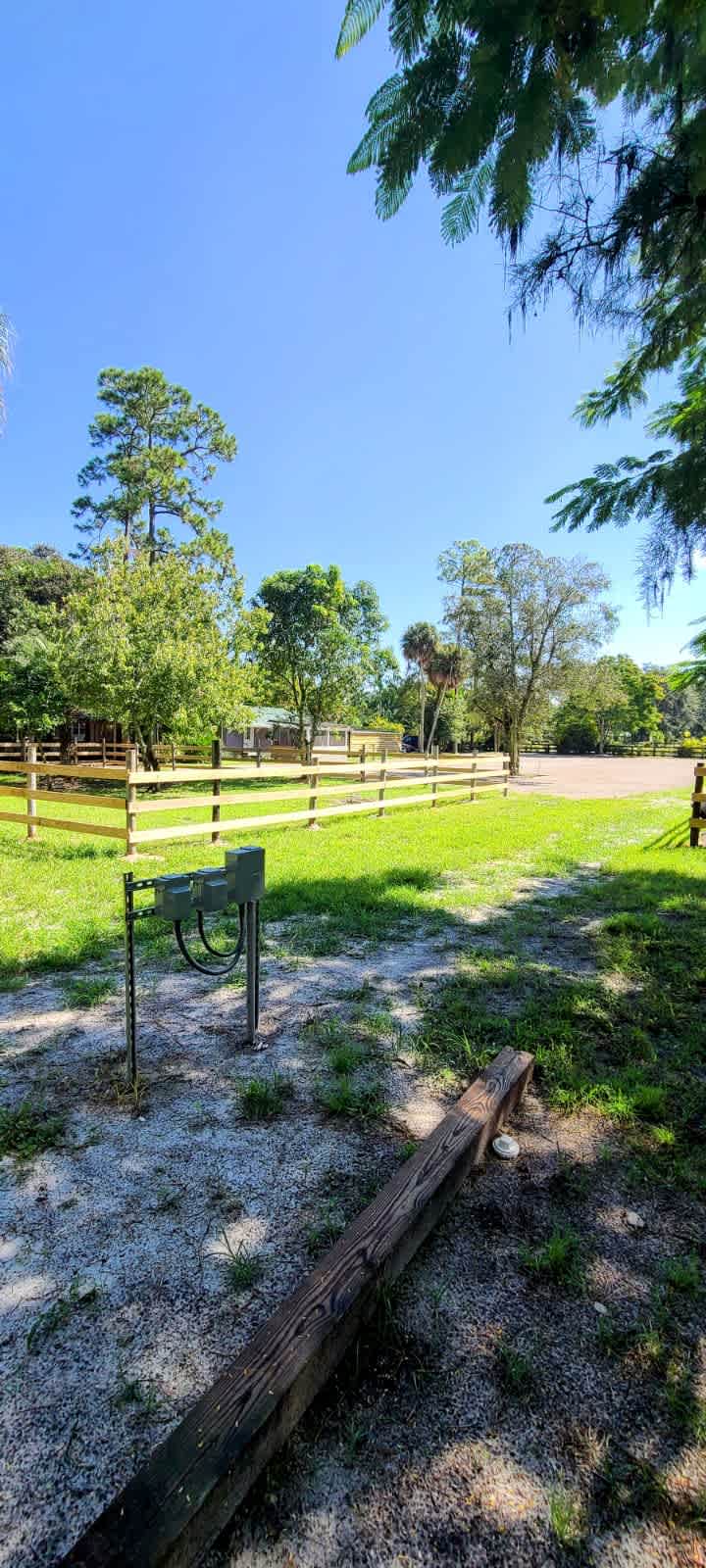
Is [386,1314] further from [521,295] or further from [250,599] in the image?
[250,599]

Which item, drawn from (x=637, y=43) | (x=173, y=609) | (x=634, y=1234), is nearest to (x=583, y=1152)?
(x=634, y=1234)

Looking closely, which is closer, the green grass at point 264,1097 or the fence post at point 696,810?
the green grass at point 264,1097

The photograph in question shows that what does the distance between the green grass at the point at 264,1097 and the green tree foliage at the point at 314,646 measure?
19902mm

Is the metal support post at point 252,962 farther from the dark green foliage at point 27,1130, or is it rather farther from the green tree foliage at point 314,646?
the green tree foliage at point 314,646

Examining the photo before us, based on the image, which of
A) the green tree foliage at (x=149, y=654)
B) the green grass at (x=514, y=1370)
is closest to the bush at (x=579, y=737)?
the green tree foliage at (x=149, y=654)

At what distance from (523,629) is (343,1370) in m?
27.3

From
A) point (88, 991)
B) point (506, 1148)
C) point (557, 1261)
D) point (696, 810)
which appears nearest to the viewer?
point (557, 1261)

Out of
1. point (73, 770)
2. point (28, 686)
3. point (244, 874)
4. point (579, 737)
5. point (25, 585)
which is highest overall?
point (25, 585)

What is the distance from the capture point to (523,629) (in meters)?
26.6

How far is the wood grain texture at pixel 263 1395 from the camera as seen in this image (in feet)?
3.09

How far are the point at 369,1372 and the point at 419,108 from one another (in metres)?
3.34

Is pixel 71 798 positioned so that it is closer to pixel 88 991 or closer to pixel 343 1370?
pixel 88 991

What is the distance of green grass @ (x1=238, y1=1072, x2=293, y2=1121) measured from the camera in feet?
7.94

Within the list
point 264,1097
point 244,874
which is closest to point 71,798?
point 244,874
